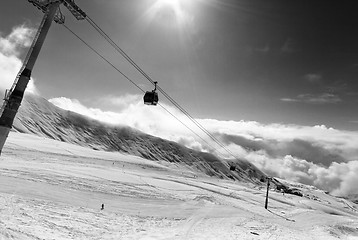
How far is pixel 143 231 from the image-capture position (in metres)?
26.6

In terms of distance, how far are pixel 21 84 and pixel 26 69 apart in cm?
76

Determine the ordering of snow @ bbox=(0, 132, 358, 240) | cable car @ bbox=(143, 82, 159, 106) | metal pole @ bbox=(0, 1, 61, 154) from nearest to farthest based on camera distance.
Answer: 1. metal pole @ bbox=(0, 1, 61, 154)
2. snow @ bbox=(0, 132, 358, 240)
3. cable car @ bbox=(143, 82, 159, 106)

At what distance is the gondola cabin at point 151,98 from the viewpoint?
23.5 m

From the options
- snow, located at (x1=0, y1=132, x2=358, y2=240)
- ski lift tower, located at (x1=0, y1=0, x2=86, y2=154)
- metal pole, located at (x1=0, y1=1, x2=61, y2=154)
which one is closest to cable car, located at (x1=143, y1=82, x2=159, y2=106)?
ski lift tower, located at (x1=0, y1=0, x2=86, y2=154)

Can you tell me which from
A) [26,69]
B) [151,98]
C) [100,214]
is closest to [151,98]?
[151,98]

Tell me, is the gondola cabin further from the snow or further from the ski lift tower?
the snow

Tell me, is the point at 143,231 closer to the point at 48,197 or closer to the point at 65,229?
the point at 65,229

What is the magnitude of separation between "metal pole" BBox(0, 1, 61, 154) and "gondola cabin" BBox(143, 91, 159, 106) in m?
11.0

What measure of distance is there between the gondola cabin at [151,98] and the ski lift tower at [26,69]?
1009 centimetres

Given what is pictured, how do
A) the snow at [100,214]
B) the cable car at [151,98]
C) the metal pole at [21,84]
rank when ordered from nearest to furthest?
1. the metal pole at [21,84]
2. the snow at [100,214]
3. the cable car at [151,98]

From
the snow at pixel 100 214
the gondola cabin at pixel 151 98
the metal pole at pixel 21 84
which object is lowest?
the snow at pixel 100 214

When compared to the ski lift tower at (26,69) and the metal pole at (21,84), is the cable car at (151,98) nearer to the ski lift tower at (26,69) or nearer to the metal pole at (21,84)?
the ski lift tower at (26,69)

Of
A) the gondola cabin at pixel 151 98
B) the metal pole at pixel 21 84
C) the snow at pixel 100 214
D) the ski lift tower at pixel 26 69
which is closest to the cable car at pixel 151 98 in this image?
the gondola cabin at pixel 151 98

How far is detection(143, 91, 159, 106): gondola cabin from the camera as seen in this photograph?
23.5 meters
